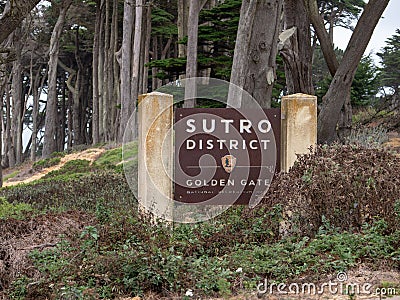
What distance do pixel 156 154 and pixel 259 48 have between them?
295 cm

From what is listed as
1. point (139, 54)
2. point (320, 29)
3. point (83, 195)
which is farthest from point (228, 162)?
point (139, 54)

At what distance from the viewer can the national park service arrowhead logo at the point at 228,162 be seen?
659 cm

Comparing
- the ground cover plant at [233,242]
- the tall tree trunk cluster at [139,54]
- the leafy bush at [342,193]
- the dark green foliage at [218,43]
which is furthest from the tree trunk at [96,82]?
the leafy bush at [342,193]

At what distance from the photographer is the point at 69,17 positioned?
115 feet

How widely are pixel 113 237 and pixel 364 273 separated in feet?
7.89

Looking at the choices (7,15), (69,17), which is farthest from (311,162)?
(69,17)

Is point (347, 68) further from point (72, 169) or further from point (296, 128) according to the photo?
point (72, 169)

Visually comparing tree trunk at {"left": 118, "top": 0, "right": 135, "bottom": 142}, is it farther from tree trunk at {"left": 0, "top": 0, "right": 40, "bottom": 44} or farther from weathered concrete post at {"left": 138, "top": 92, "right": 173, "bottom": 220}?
weathered concrete post at {"left": 138, "top": 92, "right": 173, "bottom": 220}

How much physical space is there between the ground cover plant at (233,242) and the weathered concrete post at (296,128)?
0.41 meters

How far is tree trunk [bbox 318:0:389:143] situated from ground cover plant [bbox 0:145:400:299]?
220 inches

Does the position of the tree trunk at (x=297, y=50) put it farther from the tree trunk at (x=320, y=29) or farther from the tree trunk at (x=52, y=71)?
the tree trunk at (x=52, y=71)

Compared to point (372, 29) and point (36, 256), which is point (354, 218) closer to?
point (36, 256)

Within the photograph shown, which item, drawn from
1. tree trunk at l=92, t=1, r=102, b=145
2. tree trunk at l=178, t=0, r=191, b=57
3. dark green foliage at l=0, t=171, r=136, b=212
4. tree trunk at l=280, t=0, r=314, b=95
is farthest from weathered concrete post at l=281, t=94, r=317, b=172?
tree trunk at l=92, t=1, r=102, b=145

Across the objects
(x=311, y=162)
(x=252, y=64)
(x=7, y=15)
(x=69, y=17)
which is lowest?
(x=311, y=162)
